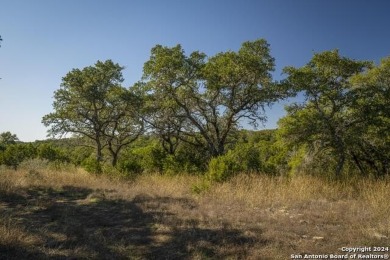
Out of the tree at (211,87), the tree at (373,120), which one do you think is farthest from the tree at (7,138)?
the tree at (373,120)

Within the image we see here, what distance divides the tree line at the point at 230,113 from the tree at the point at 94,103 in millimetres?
63

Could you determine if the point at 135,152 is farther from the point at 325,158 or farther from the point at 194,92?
the point at 325,158

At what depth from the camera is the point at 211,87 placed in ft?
48.1

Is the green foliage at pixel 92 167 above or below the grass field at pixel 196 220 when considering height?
above

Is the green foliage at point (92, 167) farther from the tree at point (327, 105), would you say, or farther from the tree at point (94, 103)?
the tree at point (327, 105)

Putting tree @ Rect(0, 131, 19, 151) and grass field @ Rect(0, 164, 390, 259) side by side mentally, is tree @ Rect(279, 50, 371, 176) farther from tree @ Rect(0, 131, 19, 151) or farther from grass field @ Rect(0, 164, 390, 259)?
tree @ Rect(0, 131, 19, 151)

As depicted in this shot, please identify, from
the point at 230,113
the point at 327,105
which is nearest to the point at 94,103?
the point at 230,113

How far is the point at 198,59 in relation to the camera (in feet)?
49.8

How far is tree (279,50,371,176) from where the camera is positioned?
11164 millimetres

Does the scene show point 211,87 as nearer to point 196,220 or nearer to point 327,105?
point 327,105

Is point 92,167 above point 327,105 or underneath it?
underneath

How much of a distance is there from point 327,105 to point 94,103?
46.7 ft

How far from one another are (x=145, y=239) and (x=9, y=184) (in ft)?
23.3

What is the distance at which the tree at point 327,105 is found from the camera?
36.6ft
